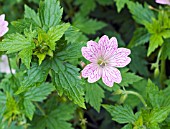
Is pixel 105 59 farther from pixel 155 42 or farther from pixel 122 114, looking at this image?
pixel 155 42

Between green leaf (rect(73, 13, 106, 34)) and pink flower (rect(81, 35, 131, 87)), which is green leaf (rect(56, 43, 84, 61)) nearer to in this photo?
pink flower (rect(81, 35, 131, 87))

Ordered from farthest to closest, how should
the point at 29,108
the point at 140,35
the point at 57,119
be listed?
the point at 140,35
the point at 57,119
the point at 29,108

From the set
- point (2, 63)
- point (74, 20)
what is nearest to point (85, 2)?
point (74, 20)

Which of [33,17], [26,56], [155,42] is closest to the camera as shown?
[26,56]

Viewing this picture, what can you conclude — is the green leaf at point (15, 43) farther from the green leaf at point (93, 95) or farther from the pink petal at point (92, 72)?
the green leaf at point (93, 95)

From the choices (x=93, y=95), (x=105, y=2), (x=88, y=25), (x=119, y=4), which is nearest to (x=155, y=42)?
(x=119, y=4)
